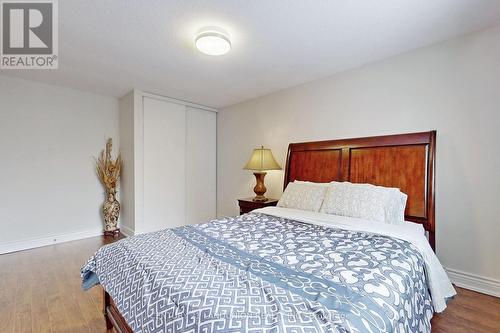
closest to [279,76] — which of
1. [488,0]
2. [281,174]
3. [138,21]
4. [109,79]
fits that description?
[281,174]

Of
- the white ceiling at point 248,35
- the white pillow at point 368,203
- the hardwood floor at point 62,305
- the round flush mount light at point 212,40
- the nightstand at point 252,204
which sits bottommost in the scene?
the hardwood floor at point 62,305

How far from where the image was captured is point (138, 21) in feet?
6.41

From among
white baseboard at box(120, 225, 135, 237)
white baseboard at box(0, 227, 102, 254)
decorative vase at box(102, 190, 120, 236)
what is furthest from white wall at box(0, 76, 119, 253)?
white baseboard at box(120, 225, 135, 237)

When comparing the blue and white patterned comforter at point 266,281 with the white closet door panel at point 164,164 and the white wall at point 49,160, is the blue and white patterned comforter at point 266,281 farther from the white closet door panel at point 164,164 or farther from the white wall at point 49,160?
the white wall at point 49,160

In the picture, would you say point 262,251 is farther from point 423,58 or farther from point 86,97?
point 86,97

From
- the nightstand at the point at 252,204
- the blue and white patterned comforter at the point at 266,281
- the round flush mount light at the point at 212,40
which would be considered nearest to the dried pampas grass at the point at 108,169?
the nightstand at the point at 252,204

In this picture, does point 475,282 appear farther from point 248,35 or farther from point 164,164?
point 164,164

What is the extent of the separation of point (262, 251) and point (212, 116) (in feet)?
12.1

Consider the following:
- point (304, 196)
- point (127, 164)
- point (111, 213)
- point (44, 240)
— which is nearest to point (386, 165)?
point (304, 196)

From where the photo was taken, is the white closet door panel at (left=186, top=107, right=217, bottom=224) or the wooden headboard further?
the white closet door panel at (left=186, top=107, right=217, bottom=224)

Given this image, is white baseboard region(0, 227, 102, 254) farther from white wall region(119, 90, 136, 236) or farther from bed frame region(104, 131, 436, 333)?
bed frame region(104, 131, 436, 333)

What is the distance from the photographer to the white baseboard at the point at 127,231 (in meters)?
3.61

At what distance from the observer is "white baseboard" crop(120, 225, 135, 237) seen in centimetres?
361

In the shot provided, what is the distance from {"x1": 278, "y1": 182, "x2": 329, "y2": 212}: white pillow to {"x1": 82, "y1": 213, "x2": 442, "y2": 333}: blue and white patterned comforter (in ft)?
2.21
